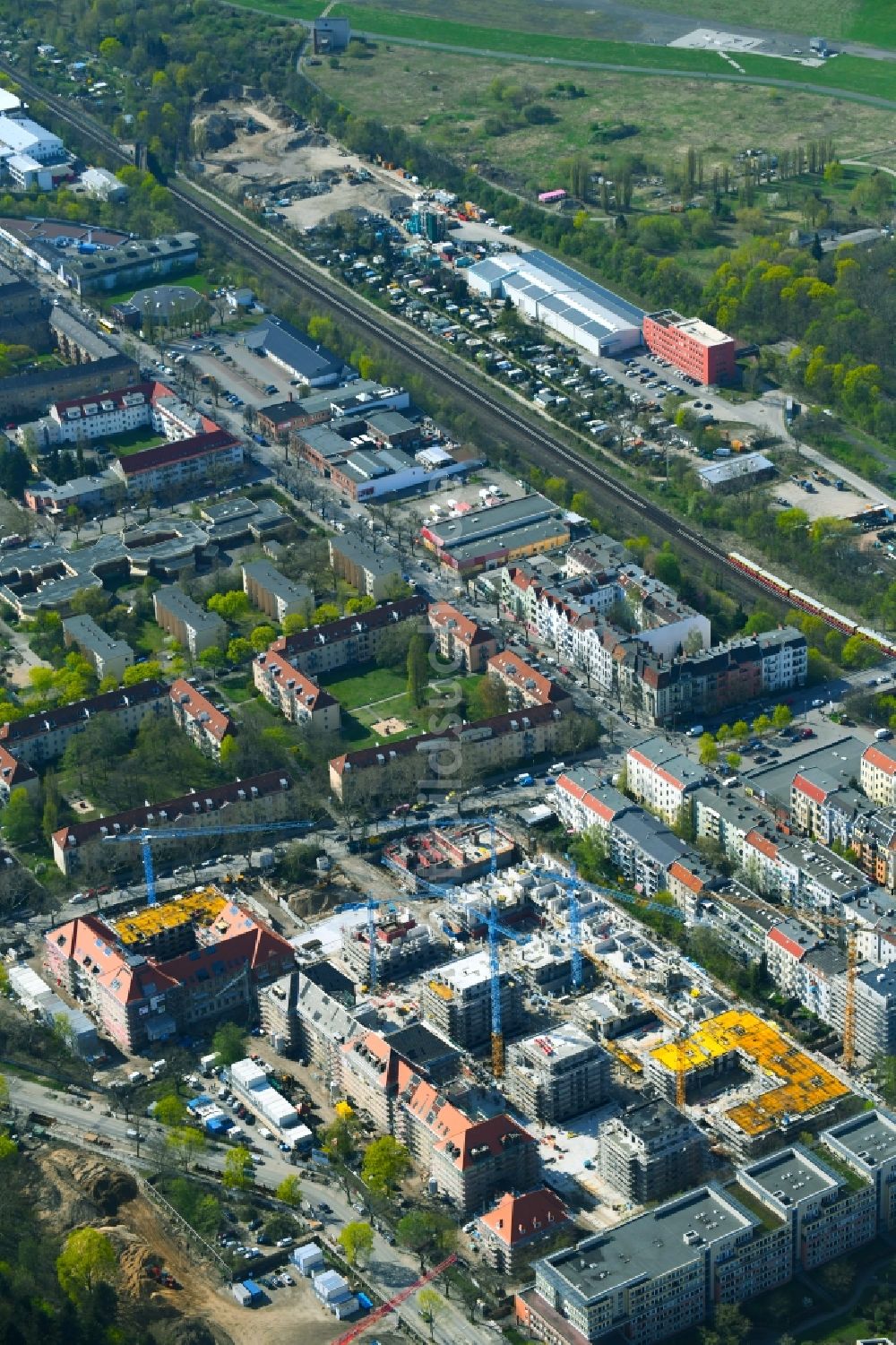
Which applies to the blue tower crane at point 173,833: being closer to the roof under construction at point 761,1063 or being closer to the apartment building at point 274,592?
the apartment building at point 274,592

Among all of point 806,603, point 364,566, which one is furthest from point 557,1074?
point 364,566

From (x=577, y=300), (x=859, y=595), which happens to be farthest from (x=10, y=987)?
(x=577, y=300)

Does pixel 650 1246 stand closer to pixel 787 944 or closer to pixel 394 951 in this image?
pixel 787 944

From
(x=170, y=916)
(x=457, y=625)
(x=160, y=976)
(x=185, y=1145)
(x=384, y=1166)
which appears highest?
(x=457, y=625)

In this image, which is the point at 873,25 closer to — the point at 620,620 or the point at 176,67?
the point at 176,67

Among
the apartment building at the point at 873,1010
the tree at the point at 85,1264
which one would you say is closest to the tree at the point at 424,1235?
the tree at the point at 85,1264

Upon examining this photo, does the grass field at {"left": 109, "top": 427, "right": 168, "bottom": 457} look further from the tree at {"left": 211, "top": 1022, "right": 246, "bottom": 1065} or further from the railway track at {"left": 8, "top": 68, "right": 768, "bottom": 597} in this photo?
the tree at {"left": 211, "top": 1022, "right": 246, "bottom": 1065}

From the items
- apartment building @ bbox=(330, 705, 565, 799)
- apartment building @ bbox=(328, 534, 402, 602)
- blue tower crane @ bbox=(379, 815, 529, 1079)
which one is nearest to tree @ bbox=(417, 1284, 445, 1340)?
blue tower crane @ bbox=(379, 815, 529, 1079)
